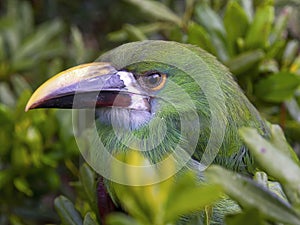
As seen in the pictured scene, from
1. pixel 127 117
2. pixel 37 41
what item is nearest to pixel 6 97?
pixel 37 41

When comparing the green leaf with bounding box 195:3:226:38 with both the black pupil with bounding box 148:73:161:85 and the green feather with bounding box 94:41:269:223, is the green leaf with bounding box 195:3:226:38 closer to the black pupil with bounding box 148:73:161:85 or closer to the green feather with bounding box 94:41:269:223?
the green feather with bounding box 94:41:269:223

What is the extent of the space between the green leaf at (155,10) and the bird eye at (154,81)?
21.3 inches

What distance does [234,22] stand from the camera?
190 cm

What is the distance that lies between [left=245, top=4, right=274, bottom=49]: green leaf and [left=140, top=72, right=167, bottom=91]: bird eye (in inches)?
12.4

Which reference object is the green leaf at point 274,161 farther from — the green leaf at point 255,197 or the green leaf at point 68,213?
the green leaf at point 68,213

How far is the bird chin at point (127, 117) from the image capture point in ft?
5.65

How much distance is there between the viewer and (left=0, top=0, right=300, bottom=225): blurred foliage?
991 millimetres

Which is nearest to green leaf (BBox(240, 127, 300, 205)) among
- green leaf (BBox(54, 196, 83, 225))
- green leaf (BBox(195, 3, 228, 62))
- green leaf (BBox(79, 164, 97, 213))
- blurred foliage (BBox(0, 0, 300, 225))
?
blurred foliage (BBox(0, 0, 300, 225))

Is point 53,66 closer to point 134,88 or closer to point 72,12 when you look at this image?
point 134,88

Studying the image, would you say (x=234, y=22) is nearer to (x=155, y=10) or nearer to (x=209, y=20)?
(x=209, y=20)

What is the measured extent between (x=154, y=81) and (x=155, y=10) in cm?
57

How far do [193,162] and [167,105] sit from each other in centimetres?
19

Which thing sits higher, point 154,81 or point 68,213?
point 154,81

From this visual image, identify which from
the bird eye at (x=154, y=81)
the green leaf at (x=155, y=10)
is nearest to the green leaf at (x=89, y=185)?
the bird eye at (x=154, y=81)
